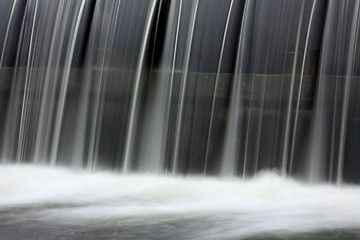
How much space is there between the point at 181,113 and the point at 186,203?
2.02 meters

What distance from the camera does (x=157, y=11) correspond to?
746cm

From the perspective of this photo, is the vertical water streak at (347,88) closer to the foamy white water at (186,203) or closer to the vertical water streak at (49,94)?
the foamy white water at (186,203)

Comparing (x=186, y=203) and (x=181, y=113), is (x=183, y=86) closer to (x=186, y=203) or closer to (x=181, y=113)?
(x=181, y=113)

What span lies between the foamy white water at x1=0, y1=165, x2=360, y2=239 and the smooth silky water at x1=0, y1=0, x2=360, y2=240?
27mm

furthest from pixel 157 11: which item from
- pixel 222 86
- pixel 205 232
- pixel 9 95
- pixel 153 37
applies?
pixel 205 232

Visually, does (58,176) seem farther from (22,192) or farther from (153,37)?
(153,37)

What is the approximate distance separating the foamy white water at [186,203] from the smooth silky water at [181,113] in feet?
0.09

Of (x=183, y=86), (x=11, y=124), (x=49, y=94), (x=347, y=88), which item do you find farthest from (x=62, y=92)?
(x=347, y=88)

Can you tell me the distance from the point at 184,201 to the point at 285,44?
285cm

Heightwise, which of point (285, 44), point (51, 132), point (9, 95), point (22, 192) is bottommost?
point (22, 192)

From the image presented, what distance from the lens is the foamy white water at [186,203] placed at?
171 inches

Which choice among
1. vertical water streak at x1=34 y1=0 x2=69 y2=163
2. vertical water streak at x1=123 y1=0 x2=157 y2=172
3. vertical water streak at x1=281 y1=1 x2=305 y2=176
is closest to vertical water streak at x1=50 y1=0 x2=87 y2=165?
vertical water streak at x1=34 y1=0 x2=69 y2=163

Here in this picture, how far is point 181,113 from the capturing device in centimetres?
691

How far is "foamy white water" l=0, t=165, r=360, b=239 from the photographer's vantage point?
4352mm
